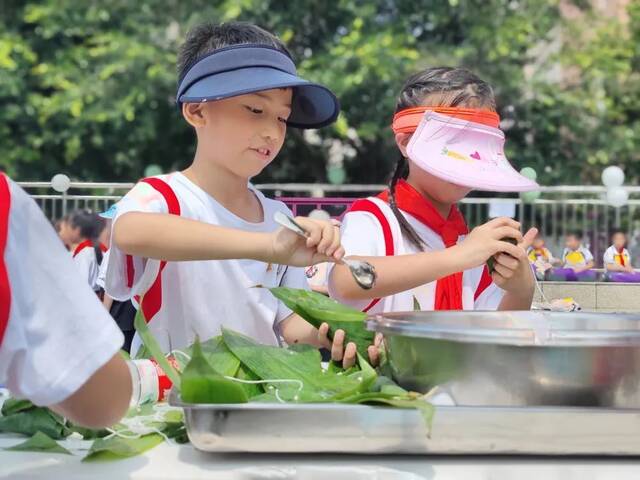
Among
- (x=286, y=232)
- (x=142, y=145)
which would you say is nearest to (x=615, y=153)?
(x=142, y=145)

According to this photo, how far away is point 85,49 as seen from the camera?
446 inches

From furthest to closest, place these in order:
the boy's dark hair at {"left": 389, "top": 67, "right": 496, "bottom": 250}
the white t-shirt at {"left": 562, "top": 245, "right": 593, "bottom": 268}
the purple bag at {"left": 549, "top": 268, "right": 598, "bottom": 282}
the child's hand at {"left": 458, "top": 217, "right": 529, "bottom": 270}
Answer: the white t-shirt at {"left": 562, "top": 245, "right": 593, "bottom": 268}
the purple bag at {"left": 549, "top": 268, "right": 598, "bottom": 282}
the boy's dark hair at {"left": 389, "top": 67, "right": 496, "bottom": 250}
the child's hand at {"left": 458, "top": 217, "right": 529, "bottom": 270}

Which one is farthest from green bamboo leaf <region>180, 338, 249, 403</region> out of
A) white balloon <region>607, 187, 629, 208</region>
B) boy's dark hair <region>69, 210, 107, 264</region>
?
white balloon <region>607, 187, 629, 208</region>

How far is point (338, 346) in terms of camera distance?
1.21 m

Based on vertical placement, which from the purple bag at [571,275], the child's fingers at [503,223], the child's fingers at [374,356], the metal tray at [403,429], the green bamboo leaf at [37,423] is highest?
the child's fingers at [503,223]

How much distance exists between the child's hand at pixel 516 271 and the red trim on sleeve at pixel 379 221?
0.24 m

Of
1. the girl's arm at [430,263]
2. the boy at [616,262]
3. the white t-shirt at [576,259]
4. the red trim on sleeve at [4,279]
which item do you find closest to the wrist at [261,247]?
the girl's arm at [430,263]

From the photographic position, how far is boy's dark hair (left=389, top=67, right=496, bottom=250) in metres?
1.77

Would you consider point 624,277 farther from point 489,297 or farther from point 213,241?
point 213,241

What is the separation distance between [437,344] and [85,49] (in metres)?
11.1

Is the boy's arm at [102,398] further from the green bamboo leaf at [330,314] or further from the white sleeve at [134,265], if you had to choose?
the white sleeve at [134,265]

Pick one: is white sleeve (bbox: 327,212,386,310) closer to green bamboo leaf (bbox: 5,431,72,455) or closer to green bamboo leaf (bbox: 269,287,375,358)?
green bamboo leaf (bbox: 269,287,375,358)

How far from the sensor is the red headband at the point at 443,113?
5.45ft

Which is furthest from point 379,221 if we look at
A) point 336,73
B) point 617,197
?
point 336,73
